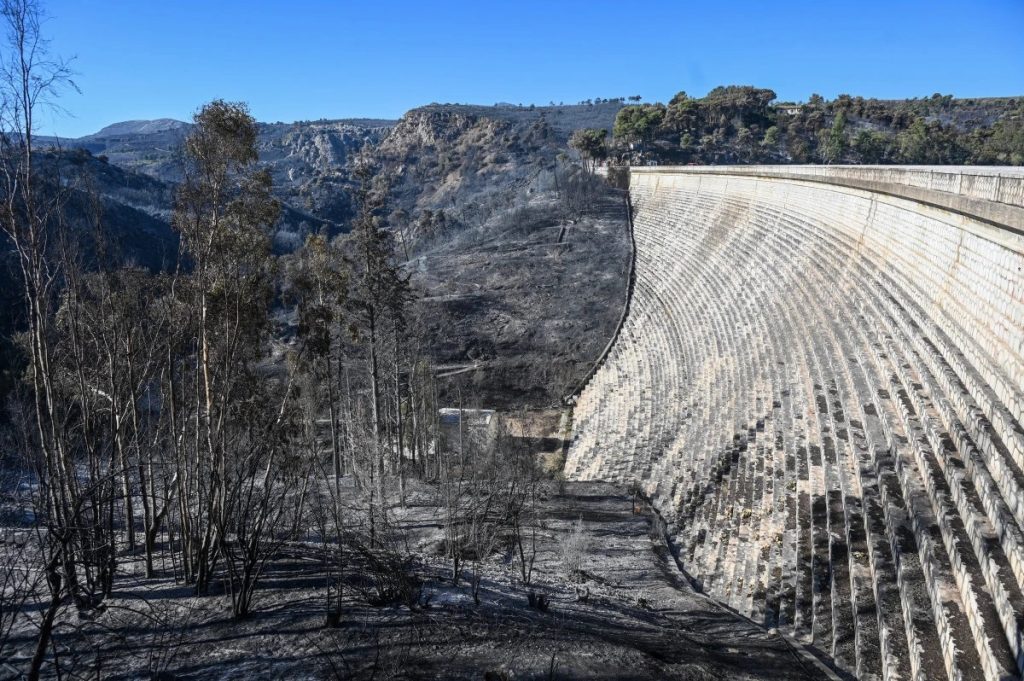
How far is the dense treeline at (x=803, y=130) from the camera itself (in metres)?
41.0

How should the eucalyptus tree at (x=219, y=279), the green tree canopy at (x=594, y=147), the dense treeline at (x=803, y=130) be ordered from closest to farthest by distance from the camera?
the eucalyptus tree at (x=219, y=279)
the dense treeline at (x=803, y=130)
the green tree canopy at (x=594, y=147)

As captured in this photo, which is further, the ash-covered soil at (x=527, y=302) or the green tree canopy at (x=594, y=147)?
the green tree canopy at (x=594, y=147)

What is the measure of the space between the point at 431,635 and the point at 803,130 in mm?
55610

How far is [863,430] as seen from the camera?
320 inches

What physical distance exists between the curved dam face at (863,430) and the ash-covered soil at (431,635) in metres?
0.76

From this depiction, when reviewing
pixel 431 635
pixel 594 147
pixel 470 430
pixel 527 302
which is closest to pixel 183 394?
pixel 431 635

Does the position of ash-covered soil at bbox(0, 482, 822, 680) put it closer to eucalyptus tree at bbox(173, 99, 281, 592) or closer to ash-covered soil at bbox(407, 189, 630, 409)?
eucalyptus tree at bbox(173, 99, 281, 592)

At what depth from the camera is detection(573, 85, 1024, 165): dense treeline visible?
41.0 metres

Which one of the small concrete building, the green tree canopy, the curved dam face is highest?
the green tree canopy

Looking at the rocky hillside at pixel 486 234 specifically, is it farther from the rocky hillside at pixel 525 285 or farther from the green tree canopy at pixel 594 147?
the green tree canopy at pixel 594 147

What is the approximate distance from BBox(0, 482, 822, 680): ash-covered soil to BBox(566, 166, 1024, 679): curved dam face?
0.76 m

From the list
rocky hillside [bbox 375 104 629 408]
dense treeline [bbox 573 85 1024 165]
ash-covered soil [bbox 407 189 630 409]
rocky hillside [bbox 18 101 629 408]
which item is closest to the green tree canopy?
dense treeline [bbox 573 85 1024 165]

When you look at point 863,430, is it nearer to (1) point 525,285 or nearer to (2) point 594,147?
(1) point 525,285

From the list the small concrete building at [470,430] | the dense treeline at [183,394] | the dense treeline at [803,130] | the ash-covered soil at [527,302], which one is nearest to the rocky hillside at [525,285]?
the ash-covered soil at [527,302]
